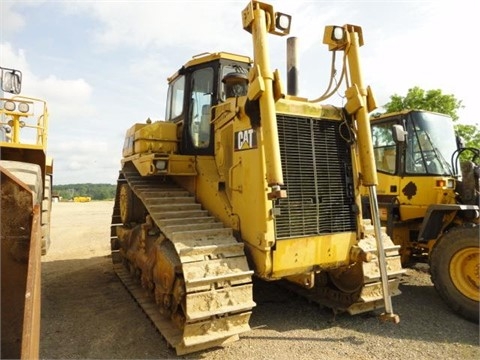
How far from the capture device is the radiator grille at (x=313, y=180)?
409 centimetres

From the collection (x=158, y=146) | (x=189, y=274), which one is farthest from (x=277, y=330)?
(x=158, y=146)

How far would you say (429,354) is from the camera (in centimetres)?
387

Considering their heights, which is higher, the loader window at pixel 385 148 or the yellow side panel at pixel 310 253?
the loader window at pixel 385 148

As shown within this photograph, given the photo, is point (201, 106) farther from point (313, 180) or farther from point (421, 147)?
point (421, 147)

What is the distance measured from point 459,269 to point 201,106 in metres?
4.15

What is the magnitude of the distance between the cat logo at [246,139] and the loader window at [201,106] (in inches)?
36.5

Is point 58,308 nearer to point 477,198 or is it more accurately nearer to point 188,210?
point 188,210

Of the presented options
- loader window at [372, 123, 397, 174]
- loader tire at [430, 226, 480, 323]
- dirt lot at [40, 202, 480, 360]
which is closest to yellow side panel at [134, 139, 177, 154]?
dirt lot at [40, 202, 480, 360]

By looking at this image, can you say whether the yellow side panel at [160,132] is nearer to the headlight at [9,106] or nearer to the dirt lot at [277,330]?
the headlight at [9,106]

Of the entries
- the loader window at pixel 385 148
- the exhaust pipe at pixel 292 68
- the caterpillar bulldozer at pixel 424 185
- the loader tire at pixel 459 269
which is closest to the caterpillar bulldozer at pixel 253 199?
the exhaust pipe at pixel 292 68

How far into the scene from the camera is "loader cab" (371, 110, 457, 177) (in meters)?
6.46

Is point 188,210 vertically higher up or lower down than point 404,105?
lower down

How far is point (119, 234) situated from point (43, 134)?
229cm

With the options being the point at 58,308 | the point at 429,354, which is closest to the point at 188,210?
the point at 58,308
